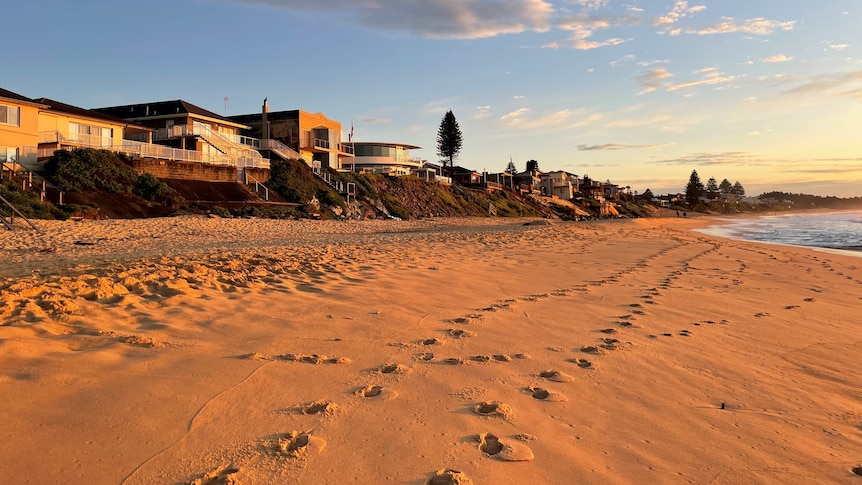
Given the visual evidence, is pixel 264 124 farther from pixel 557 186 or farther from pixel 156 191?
pixel 557 186

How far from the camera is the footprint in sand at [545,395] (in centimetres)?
333

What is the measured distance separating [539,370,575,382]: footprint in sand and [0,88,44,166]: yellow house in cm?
2800

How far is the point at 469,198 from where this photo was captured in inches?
2181

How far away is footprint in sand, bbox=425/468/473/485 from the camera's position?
2.28 metres

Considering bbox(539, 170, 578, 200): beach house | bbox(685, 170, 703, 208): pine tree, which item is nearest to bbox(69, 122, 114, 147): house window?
bbox(539, 170, 578, 200): beach house

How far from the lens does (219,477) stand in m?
2.24

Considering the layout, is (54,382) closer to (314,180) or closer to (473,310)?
(473,310)

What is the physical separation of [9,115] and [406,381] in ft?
100

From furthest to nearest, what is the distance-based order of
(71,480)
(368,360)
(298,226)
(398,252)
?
(298,226) → (398,252) → (368,360) → (71,480)

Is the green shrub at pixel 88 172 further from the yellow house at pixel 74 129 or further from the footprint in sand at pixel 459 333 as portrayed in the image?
→ the footprint in sand at pixel 459 333

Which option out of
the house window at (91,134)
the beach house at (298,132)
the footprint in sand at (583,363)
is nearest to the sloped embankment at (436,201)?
the beach house at (298,132)

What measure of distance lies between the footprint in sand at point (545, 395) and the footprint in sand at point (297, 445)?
5.11ft

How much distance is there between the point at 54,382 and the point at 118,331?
130 centimetres

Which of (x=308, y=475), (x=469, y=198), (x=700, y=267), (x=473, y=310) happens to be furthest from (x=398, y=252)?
(x=469, y=198)
